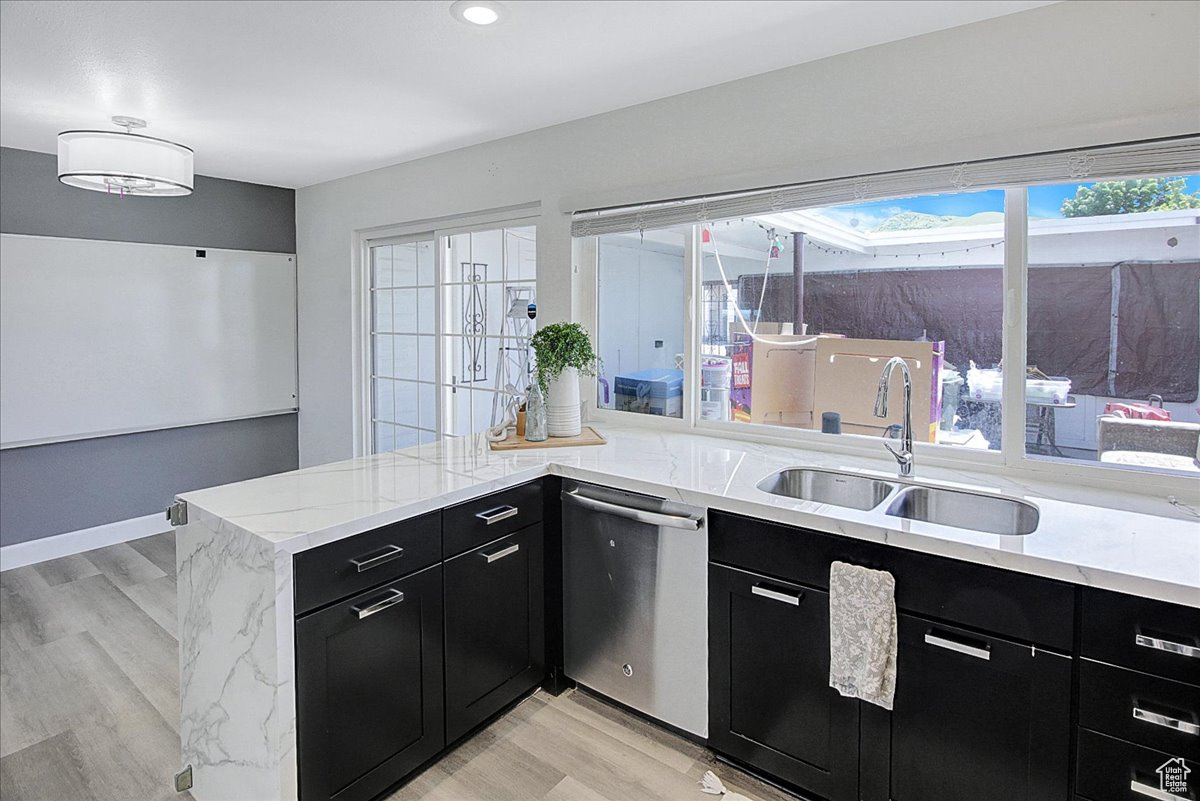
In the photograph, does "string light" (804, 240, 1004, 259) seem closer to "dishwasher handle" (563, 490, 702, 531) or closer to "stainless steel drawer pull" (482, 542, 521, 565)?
"dishwasher handle" (563, 490, 702, 531)

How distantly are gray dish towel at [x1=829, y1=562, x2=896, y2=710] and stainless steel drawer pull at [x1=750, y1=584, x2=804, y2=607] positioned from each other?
11 cm

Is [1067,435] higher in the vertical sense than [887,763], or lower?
higher

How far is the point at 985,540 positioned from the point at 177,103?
351 cm

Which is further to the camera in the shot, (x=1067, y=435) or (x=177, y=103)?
(x=177, y=103)

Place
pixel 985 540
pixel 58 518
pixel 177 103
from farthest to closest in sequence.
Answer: pixel 58 518
pixel 177 103
pixel 985 540

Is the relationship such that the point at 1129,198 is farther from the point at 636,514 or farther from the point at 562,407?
the point at 562,407

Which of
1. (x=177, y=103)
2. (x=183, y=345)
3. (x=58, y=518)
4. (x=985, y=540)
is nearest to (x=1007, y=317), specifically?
(x=985, y=540)

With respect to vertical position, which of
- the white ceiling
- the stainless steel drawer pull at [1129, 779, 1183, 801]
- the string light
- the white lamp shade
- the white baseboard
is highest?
the white ceiling

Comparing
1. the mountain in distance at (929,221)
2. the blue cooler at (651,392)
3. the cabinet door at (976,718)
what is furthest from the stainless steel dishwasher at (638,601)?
the mountain in distance at (929,221)

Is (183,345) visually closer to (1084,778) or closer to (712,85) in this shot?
(712,85)

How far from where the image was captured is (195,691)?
1.92 m

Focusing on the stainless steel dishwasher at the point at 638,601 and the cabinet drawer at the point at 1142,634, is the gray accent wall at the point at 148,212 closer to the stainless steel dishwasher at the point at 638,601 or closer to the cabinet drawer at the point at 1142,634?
the stainless steel dishwasher at the point at 638,601

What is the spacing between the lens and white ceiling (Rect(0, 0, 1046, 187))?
206cm

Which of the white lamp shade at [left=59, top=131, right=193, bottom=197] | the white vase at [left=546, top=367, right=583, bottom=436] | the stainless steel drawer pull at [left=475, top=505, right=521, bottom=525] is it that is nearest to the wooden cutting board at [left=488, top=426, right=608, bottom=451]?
the white vase at [left=546, top=367, right=583, bottom=436]
